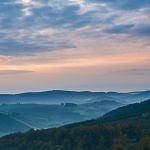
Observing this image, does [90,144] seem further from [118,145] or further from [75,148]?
[118,145]

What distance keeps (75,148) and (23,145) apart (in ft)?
121

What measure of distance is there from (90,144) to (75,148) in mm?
5142

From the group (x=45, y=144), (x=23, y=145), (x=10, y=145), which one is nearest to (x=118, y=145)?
(x=45, y=144)

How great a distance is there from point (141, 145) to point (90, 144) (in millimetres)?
34929

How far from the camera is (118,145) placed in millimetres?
117188

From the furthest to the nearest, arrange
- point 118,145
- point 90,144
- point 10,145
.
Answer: point 10,145, point 90,144, point 118,145

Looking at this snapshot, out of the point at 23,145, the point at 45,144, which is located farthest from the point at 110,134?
the point at 23,145

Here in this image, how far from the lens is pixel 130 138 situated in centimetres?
13088

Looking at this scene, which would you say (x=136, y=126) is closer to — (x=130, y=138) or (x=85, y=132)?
(x=130, y=138)

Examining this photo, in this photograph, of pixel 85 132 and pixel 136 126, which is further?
pixel 85 132

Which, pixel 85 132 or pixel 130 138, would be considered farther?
pixel 85 132

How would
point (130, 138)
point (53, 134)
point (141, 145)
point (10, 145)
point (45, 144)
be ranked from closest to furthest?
point (141, 145) → point (130, 138) → point (45, 144) → point (53, 134) → point (10, 145)

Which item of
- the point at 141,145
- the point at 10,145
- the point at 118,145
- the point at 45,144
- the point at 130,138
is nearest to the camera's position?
the point at 141,145

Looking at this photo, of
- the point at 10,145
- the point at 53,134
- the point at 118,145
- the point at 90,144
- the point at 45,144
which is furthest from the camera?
the point at 10,145
